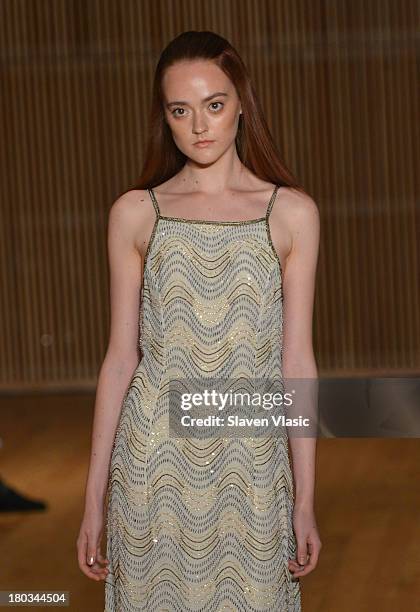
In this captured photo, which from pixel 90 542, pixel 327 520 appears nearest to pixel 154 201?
pixel 90 542

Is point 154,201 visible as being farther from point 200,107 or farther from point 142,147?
point 142,147

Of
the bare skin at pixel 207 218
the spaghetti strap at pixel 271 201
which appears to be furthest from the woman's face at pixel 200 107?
the spaghetti strap at pixel 271 201

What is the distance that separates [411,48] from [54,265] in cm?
251

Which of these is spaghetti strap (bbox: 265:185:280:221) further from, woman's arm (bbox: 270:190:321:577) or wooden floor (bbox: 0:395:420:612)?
wooden floor (bbox: 0:395:420:612)

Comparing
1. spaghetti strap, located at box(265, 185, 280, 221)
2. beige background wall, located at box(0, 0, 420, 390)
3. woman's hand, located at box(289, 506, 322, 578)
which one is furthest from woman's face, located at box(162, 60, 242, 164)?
beige background wall, located at box(0, 0, 420, 390)

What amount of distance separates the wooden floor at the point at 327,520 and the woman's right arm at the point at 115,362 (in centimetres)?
190

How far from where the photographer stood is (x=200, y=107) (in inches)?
88.7

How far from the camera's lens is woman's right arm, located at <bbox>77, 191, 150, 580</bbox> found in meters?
2.30

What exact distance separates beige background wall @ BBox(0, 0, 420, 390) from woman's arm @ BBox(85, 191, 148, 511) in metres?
5.55

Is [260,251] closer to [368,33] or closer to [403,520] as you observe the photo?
[403,520]

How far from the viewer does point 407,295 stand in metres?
7.84

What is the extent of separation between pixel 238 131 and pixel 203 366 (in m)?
0.44

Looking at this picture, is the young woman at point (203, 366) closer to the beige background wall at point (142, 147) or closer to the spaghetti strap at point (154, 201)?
the spaghetti strap at point (154, 201)

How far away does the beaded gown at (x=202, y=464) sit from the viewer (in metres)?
2.24
